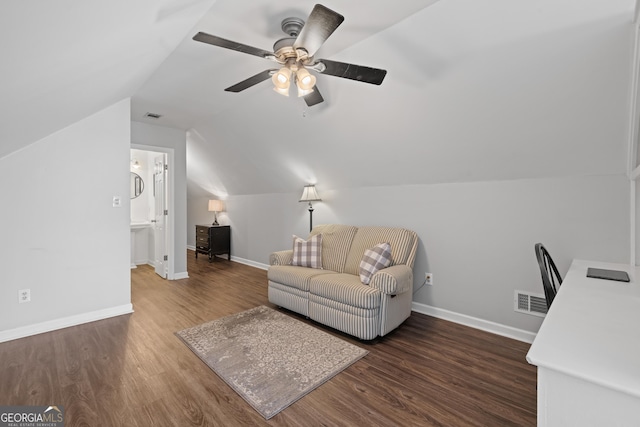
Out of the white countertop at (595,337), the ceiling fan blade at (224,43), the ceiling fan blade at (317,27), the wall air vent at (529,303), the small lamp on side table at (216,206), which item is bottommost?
the wall air vent at (529,303)

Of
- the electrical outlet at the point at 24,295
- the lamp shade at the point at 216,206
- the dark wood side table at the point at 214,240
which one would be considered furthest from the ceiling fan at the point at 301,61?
the lamp shade at the point at 216,206

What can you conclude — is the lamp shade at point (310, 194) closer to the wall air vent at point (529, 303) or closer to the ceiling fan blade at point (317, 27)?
the ceiling fan blade at point (317, 27)

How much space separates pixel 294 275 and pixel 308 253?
0.41 metres

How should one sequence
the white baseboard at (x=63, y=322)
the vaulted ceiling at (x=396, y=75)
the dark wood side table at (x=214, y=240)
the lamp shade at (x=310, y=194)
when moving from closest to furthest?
the vaulted ceiling at (x=396, y=75) → the white baseboard at (x=63, y=322) → the lamp shade at (x=310, y=194) → the dark wood side table at (x=214, y=240)

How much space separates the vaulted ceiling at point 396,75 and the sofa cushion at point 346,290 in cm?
135

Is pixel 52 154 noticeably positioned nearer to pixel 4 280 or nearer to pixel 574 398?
pixel 4 280

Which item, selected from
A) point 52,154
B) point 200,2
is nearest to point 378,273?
point 200,2

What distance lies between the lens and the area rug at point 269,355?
1.88 meters

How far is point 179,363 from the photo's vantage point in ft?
7.22

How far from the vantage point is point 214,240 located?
5.93 metres

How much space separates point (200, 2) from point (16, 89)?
0.98m

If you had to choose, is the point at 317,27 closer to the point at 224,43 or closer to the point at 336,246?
the point at 224,43

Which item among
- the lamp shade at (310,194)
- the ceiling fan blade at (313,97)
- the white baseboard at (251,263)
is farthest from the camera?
the white baseboard at (251,263)

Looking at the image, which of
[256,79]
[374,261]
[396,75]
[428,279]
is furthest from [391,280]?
[256,79]
